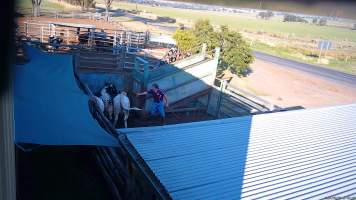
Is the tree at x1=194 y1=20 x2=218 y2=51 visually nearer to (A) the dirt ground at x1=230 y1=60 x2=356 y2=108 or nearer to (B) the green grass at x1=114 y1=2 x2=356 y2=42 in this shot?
(A) the dirt ground at x1=230 y1=60 x2=356 y2=108

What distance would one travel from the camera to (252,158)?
5.33 metres

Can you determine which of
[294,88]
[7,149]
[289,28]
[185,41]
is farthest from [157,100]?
[289,28]

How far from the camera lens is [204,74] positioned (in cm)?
1305

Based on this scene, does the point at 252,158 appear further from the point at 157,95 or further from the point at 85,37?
the point at 85,37

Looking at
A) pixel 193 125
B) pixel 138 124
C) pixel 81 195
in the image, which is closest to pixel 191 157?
pixel 193 125

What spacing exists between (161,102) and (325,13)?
903cm

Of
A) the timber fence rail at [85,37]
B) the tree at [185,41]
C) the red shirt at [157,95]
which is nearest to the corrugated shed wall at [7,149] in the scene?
the red shirt at [157,95]

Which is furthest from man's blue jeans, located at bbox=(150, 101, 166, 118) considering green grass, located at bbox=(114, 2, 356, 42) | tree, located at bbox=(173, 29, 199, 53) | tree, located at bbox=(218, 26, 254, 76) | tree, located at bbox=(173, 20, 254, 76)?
green grass, located at bbox=(114, 2, 356, 42)

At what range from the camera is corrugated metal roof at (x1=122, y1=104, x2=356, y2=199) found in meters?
4.39

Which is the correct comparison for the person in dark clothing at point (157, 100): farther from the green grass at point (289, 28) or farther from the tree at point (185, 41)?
the green grass at point (289, 28)

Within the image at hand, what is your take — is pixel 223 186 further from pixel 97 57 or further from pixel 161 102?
pixel 97 57

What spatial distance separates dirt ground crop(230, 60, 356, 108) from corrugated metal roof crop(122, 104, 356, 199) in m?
10.1

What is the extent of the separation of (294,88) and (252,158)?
16868 mm

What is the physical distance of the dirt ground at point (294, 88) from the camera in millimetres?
18125
